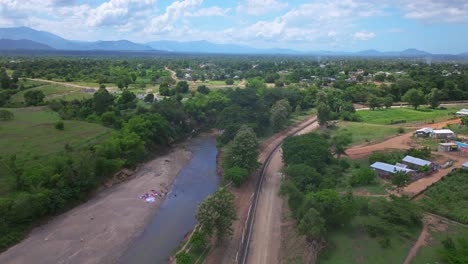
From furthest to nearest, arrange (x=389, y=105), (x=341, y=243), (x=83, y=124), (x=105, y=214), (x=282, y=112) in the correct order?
(x=389, y=105)
(x=282, y=112)
(x=83, y=124)
(x=105, y=214)
(x=341, y=243)

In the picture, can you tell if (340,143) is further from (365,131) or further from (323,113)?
(323,113)

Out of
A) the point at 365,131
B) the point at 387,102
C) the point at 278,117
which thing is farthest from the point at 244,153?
the point at 387,102

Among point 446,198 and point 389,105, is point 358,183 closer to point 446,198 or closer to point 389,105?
point 446,198

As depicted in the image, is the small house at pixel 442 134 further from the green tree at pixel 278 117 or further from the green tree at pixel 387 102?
the green tree at pixel 387 102

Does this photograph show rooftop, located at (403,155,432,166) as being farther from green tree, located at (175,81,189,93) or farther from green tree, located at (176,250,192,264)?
green tree, located at (175,81,189,93)

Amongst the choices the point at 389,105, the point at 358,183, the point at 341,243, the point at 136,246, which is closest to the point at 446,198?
the point at 358,183

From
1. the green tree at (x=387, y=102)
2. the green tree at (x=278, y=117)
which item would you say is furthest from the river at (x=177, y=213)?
the green tree at (x=387, y=102)
